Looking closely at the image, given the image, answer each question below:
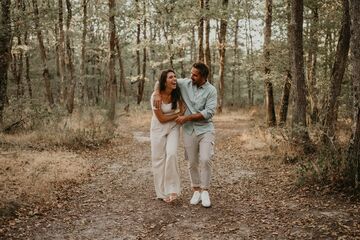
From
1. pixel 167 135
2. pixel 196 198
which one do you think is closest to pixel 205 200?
pixel 196 198

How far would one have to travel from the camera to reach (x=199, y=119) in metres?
6.32

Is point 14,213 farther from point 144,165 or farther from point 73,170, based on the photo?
point 144,165

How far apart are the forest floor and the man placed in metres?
0.73

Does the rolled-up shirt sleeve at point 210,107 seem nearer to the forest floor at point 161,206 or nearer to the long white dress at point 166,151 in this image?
the long white dress at point 166,151

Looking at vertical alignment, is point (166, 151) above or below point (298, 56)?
below

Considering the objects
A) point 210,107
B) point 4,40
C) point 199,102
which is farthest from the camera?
point 4,40

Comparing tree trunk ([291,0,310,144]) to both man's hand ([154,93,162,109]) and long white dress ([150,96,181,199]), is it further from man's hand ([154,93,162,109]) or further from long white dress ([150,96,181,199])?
man's hand ([154,93,162,109])

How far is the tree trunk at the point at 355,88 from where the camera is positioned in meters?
6.33

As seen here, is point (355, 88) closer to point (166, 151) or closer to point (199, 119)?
point (199, 119)

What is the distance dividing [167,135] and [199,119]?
28.6 inches

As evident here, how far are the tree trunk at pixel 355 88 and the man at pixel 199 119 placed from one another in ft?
7.41

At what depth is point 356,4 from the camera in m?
6.31

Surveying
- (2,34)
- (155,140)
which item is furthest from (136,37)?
(155,140)

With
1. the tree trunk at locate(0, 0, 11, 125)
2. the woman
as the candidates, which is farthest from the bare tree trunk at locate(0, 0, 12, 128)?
the woman
